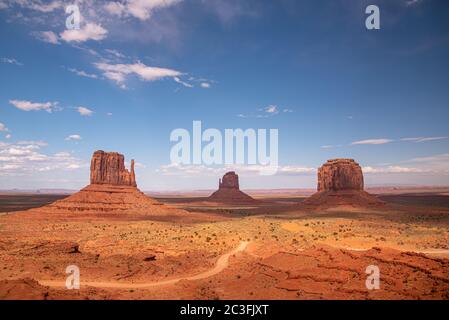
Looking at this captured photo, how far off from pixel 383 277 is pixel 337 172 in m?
70.9

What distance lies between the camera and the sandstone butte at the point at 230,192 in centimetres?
14238

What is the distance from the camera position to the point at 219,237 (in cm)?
3638

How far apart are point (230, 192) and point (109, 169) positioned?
3090 inches

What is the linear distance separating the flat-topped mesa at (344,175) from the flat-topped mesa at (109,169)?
54.3m

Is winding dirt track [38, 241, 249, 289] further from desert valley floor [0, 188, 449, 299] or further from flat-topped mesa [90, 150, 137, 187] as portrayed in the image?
flat-topped mesa [90, 150, 137, 187]

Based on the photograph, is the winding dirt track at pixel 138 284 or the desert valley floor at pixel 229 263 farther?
the winding dirt track at pixel 138 284

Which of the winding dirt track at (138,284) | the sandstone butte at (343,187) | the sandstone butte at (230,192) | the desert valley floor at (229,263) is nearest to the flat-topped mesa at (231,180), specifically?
the sandstone butte at (230,192)

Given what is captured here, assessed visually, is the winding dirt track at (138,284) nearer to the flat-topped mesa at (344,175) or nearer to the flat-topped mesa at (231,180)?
the flat-topped mesa at (344,175)

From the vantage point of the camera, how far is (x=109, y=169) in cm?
7462

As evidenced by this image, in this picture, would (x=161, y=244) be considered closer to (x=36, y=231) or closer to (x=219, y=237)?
(x=219, y=237)

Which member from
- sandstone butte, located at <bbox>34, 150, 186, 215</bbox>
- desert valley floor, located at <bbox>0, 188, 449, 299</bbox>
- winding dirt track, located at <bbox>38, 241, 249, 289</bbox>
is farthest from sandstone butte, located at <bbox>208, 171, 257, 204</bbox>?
winding dirt track, located at <bbox>38, 241, 249, 289</bbox>

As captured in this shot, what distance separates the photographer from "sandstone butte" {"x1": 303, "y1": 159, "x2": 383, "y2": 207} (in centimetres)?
8183
